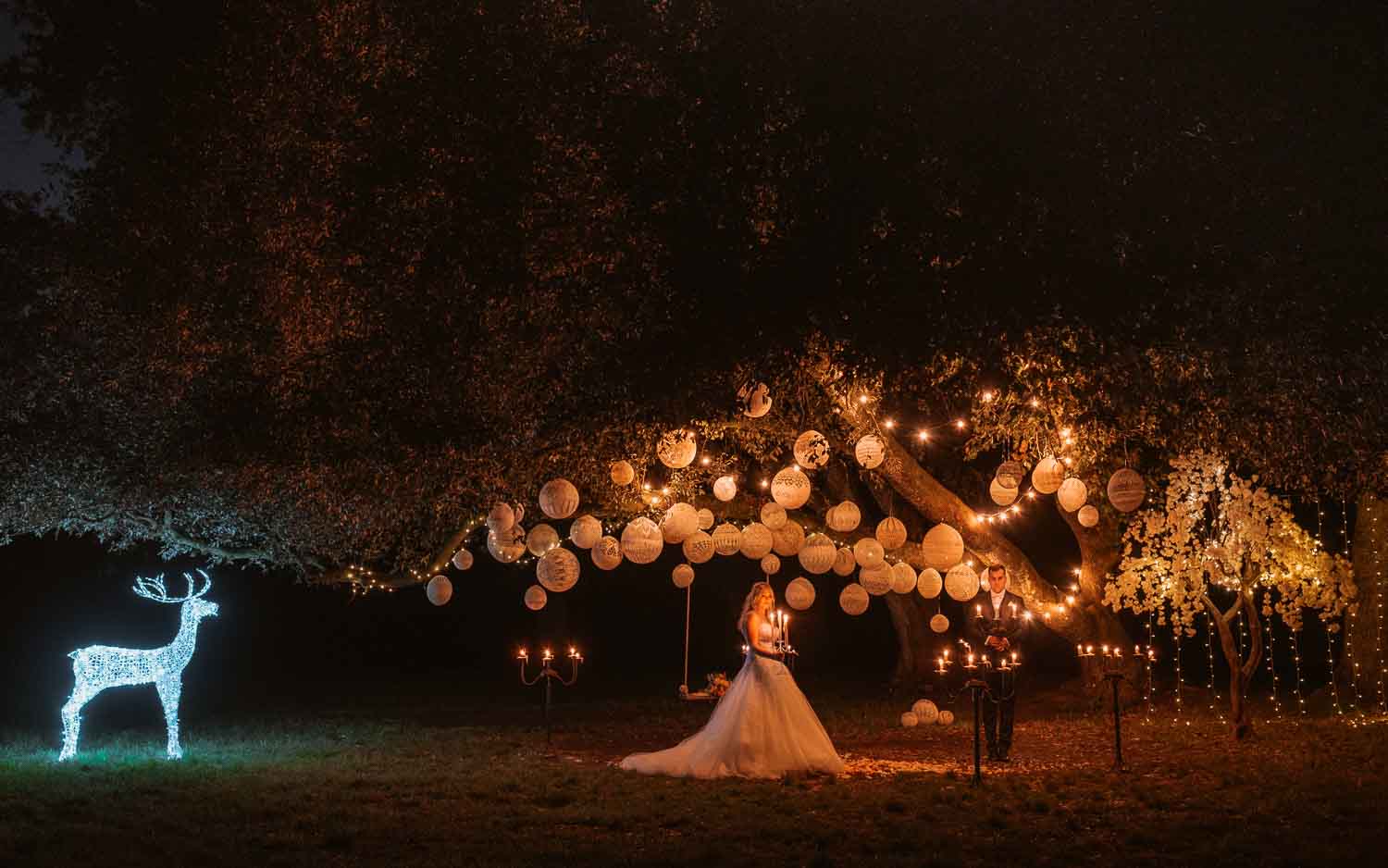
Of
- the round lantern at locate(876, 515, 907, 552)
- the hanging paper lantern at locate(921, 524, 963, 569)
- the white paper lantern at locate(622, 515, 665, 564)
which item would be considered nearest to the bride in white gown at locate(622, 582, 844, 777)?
the white paper lantern at locate(622, 515, 665, 564)

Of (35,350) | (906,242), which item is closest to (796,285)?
(906,242)

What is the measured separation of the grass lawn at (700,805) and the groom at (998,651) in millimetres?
433

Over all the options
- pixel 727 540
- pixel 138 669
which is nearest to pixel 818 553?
pixel 727 540

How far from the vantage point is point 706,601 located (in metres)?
34.2

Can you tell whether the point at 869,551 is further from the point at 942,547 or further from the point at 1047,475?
the point at 1047,475

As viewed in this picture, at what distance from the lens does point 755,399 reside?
35.2 ft

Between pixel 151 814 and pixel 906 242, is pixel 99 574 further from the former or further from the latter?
pixel 906 242

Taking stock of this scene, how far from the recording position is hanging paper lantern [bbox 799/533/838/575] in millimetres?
14336

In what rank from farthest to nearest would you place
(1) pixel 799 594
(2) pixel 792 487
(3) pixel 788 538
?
1. (1) pixel 799 594
2. (3) pixel 788 538
3. (2) pixel 792 487

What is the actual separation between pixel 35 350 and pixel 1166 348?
10927 millimetres

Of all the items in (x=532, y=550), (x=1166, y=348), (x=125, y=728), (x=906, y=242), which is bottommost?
(x=125, y=728)

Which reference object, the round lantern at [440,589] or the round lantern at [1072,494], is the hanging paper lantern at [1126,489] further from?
the round lantern at [440,589]

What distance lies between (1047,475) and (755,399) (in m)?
3.26

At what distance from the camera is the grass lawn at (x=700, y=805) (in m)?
7.33
